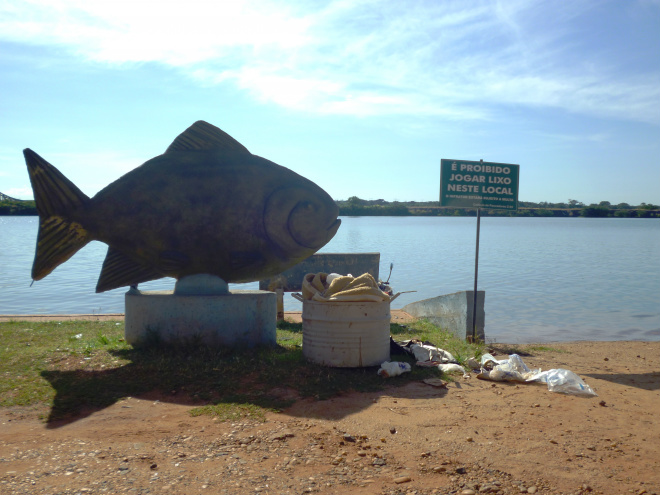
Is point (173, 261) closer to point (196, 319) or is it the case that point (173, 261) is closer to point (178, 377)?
point (196, 319)

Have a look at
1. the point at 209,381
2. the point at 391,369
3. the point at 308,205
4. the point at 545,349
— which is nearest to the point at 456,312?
the point at 545,349

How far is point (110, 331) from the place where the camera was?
9430 mm

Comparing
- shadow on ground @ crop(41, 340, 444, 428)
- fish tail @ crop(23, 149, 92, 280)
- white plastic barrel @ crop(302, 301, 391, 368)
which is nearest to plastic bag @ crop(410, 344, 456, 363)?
shadow on ground @ crop(41, 340, 444, 428)

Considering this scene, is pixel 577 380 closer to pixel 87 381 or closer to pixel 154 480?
pixel 154 480

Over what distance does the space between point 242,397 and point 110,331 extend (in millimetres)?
5073

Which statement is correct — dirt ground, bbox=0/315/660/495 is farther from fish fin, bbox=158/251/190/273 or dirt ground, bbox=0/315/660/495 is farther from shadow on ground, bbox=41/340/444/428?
fish fin, bbox=158/251/190/273

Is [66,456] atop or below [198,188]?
below

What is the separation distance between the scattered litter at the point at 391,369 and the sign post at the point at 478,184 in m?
3.40

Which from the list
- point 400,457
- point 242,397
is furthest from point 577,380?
point 242,397

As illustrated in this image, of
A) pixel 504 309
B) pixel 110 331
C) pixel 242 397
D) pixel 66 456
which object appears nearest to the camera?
pixel 66 456

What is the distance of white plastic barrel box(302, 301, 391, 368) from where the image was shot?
6234mm

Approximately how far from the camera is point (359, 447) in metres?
4.18

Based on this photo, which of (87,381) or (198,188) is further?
(198,188)

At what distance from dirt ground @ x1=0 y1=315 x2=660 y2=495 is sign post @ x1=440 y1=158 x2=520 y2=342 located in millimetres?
4229
